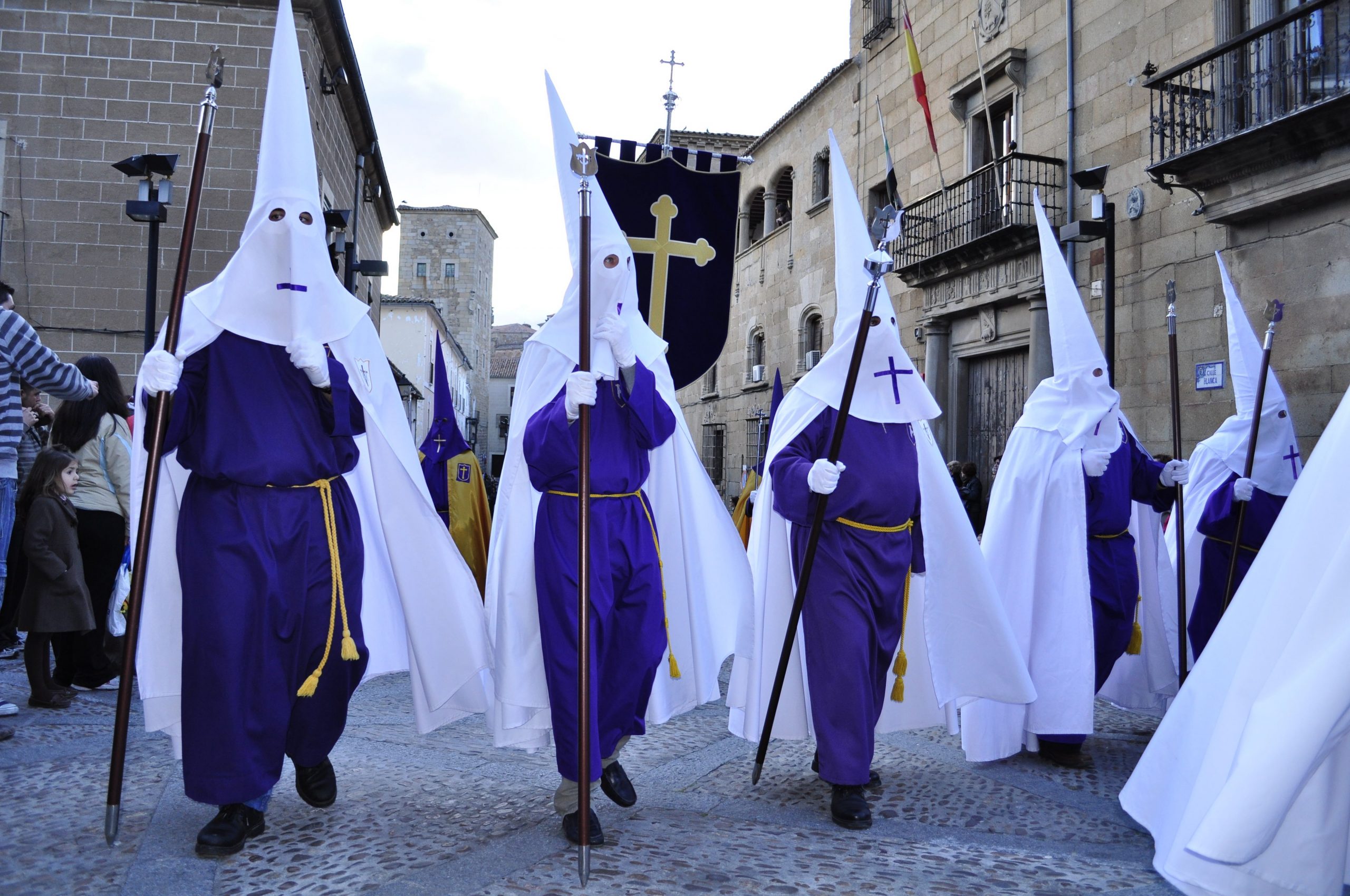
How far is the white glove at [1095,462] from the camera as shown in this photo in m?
4.96

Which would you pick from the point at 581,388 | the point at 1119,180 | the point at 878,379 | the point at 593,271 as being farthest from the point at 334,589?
the point at 1119,180

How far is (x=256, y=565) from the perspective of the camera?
10.6ft

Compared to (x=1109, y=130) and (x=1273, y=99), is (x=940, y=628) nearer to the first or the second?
(x=1273, y=99)

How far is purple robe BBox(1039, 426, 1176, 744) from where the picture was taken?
5.05 meters

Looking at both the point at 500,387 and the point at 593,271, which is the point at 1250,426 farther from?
the point at 500,387

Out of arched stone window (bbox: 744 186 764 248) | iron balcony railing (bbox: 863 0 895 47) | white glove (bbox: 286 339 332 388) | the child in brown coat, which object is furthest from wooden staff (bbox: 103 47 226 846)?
arched stone window (bbox: 744 186 764 248)

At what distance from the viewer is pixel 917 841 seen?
3518 mm

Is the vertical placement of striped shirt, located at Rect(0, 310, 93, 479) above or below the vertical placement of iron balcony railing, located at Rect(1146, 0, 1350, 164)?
below

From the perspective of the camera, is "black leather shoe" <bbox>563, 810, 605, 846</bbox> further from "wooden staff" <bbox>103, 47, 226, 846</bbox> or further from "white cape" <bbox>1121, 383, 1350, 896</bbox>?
"white cape" <bbox>1121, 383, 1350, 896</bbox>

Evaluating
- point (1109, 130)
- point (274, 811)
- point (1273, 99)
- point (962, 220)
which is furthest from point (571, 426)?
point (962, 220)

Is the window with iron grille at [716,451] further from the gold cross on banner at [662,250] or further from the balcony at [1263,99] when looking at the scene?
the gold cross on banner at [662,250]

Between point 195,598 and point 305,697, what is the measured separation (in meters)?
Result: 0.49

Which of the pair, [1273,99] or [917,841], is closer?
[917,841]

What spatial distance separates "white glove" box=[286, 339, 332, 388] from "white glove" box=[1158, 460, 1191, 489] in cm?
390
